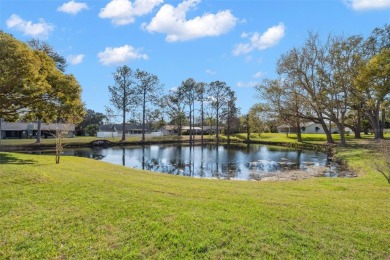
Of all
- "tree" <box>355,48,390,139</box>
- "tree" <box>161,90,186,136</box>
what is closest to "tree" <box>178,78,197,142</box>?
"tree" <box>161,90,186,136</box>

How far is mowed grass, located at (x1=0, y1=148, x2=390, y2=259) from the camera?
186 inches

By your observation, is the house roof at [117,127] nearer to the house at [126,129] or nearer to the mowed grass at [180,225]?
the house at [126,129]

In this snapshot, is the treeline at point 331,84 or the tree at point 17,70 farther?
the treeline at point 331,84

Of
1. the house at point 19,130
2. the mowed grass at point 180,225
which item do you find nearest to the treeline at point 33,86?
the mowed grass at point 180,225

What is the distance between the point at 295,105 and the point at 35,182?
3964cm

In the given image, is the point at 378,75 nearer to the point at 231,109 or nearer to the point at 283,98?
the point at 283,98

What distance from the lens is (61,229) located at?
530 cm

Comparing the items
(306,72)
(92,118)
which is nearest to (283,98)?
(306,72)

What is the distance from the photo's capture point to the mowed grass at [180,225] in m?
4.73

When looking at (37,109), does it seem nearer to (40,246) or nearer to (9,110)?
(9,110)

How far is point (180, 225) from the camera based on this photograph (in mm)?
5535

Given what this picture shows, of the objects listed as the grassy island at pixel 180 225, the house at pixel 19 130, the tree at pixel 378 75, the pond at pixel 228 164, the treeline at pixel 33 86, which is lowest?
the pond at pixel 228 164

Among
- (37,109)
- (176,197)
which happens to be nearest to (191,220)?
(176,197)

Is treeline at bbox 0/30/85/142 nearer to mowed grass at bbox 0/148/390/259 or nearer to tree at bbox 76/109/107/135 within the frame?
mowed grass at bbox 0/148/390/259
